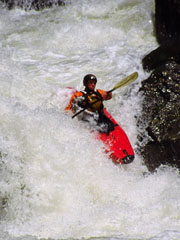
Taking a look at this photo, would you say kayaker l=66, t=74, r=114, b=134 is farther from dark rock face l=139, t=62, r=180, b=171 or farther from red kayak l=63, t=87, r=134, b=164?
dark rock face l=139, t=62, r=180, b=171

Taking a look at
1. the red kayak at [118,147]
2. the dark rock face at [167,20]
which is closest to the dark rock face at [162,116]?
the red kayak at [118,147]

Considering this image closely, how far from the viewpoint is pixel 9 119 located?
3590mm

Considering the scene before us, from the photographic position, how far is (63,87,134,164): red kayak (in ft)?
11.7

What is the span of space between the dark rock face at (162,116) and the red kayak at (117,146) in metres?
0.26

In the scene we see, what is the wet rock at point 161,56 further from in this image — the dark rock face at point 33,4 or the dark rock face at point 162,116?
the dark rock face at point 33,4

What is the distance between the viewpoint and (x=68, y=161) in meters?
3.39

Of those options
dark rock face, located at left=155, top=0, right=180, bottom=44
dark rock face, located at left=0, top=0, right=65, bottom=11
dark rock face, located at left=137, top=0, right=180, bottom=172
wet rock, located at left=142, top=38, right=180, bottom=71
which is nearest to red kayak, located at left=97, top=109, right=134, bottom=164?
dark rock face, located at left=137, top=0, right=180, bottom=172

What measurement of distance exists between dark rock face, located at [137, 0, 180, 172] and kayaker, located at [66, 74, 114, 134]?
479 millimetres

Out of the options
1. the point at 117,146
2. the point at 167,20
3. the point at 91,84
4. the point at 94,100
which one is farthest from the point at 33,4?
the point at 117,146

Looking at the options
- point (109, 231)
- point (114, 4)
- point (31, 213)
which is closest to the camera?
point (109, 231)

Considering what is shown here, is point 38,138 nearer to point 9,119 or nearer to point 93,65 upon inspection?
point 9,119

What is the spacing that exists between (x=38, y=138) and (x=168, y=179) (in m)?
1.42

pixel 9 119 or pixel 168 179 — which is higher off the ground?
pixel 9 119

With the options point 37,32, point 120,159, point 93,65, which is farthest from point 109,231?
point 37,32
